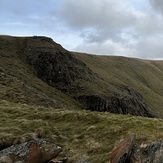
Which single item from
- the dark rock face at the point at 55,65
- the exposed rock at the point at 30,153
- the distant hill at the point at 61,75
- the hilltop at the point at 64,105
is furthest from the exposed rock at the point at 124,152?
the dark rock face at the point at 55,65

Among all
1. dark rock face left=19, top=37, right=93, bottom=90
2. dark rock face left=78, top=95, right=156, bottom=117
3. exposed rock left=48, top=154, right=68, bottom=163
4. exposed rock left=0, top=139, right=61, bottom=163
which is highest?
dark rock face left=19, top=37, right=93, bottom=90

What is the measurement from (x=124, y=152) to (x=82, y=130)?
10467mm

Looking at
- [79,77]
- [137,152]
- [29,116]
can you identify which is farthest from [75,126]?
[79,77]

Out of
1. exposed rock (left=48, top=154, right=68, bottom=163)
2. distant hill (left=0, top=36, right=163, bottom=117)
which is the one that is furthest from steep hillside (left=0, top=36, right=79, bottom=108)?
exposed rock (left=48, top=154, right=68, bottom=163)

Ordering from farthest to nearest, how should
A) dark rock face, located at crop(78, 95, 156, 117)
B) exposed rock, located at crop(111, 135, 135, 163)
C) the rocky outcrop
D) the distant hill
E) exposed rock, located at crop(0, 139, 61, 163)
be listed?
dark rock face, located at crop(78, 95, 156, 117), the distant hill, exposed rock, located at crop(0, 139, 61, 163), exposed rock, located at crop(111, 135, 135, 163), the rocky outcrop

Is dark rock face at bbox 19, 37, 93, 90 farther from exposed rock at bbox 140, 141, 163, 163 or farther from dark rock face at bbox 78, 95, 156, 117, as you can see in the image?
exposed rock at bbox 140, 141, 163, 163

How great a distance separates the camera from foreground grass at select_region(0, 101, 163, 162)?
903 inches

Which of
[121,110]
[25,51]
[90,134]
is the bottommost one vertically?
[121,110]

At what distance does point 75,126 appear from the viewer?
97.0 feet

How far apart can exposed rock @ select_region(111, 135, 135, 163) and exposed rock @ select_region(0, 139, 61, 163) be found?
4770 millimetres

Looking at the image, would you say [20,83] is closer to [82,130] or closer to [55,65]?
[55,65]

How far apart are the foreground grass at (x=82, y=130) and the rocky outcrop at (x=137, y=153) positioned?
2716 mm

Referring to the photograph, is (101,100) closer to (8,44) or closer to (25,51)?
(25,51)

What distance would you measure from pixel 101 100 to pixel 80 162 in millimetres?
92397
